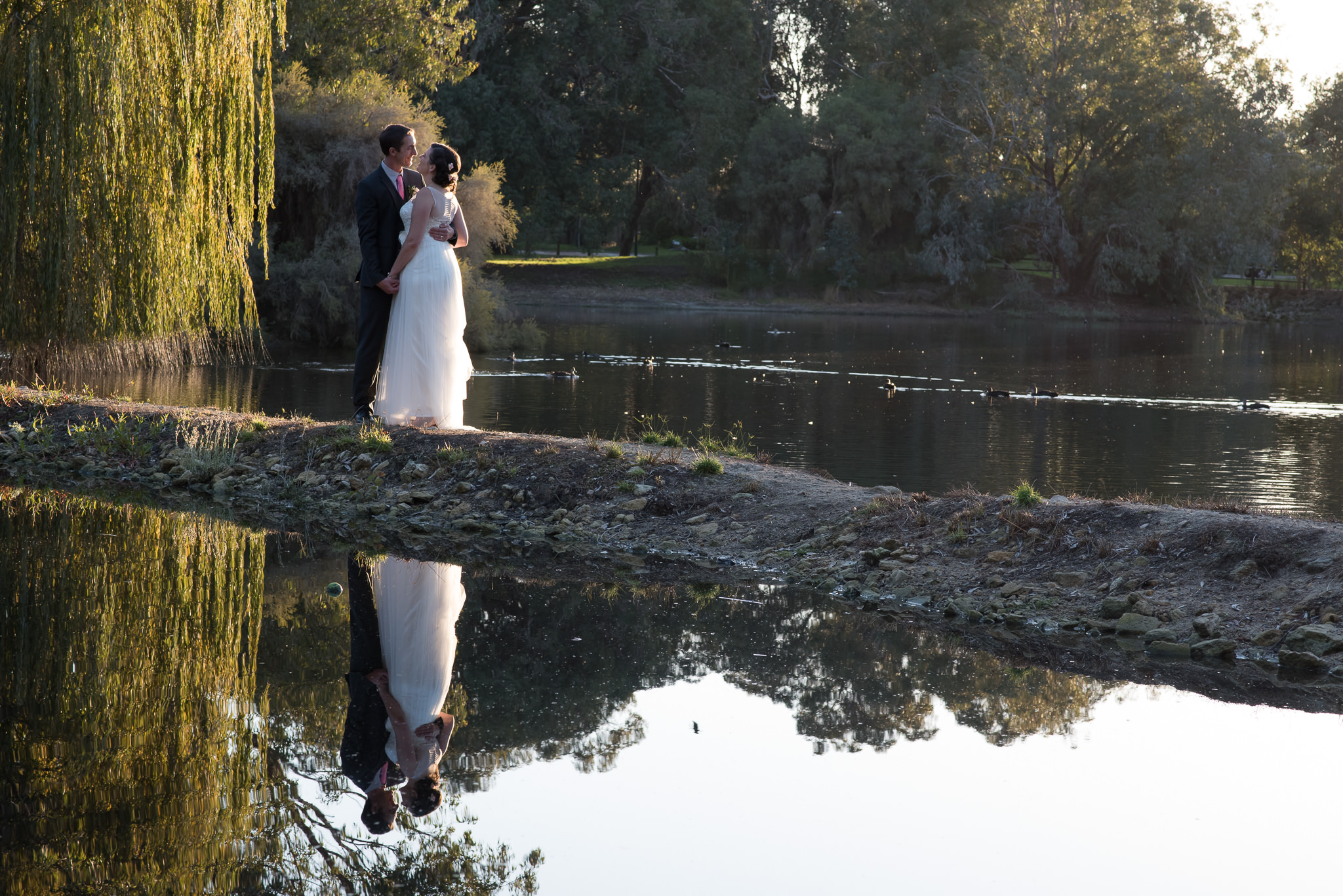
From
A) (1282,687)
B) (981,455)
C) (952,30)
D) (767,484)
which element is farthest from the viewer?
(952,30)

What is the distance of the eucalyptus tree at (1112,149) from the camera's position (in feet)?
171

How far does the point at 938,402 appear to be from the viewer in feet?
72.2

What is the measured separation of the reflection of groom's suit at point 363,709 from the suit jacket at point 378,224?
3962 mm

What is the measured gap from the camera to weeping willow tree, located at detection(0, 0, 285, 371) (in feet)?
36.0

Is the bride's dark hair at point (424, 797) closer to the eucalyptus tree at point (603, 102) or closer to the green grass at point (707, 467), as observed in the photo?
the green grass at point (707, 467)

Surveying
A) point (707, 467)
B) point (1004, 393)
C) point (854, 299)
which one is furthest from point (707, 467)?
point (854, 299)

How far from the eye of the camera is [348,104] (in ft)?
A: 93.2

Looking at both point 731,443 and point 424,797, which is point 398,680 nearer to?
point 424,797

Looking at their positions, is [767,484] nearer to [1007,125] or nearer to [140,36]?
[140,36]

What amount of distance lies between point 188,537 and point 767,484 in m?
4.41

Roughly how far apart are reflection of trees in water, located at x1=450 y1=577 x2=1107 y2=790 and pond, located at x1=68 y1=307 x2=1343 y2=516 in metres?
5.93

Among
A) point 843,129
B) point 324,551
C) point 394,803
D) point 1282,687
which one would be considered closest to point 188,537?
point 324,551

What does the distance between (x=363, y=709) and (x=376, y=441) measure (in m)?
5.49

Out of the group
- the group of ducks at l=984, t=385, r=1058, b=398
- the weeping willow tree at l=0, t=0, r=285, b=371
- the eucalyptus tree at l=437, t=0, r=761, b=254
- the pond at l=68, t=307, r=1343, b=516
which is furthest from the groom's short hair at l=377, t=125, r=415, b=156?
the eucalyptus tree at l=437, t=0, r=761, b=254
